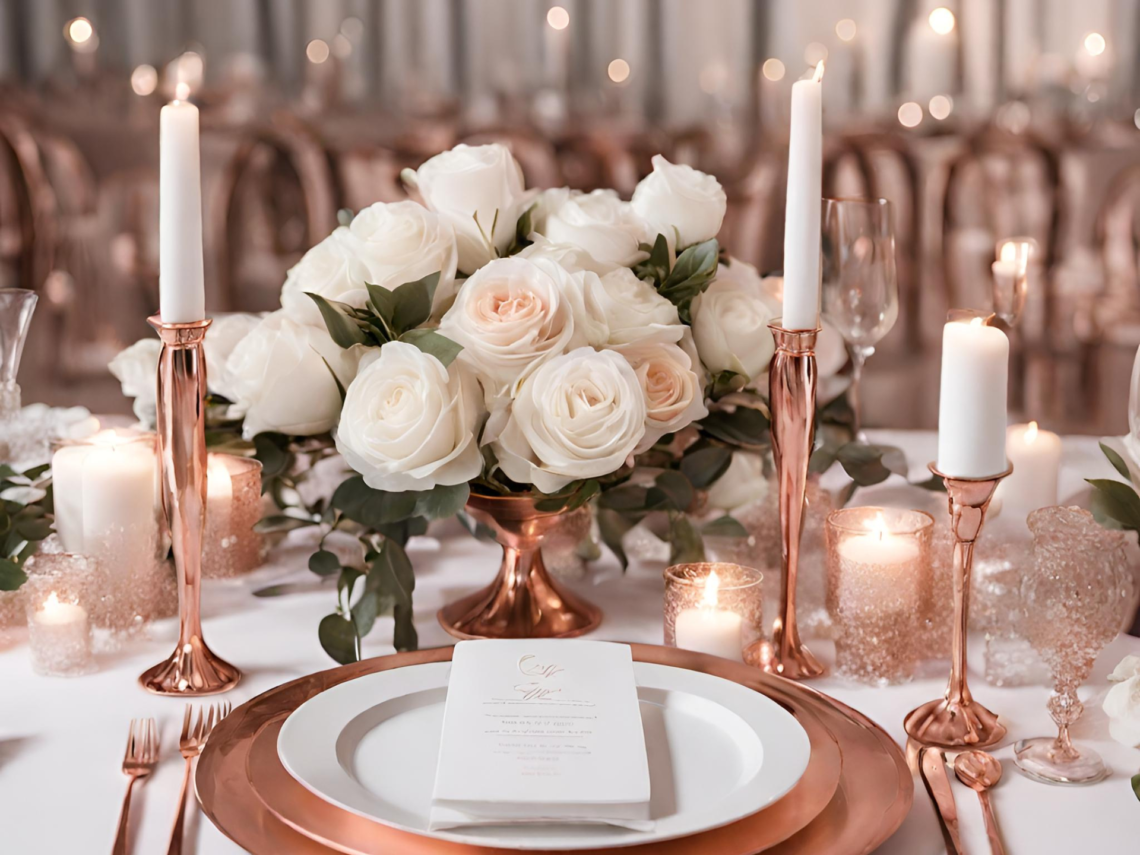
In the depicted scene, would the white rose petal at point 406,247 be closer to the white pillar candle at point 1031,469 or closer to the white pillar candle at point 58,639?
the white pillar candle at point 58,639

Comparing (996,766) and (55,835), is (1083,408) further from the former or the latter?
(55,835)

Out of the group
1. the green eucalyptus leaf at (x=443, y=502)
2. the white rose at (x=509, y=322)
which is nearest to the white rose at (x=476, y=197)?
the white rose at (x=509, y=322)

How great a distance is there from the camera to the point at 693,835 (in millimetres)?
611

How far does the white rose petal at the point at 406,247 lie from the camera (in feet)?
3.06

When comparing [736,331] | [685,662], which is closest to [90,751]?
[685,662]

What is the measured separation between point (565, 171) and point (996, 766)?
3.05m

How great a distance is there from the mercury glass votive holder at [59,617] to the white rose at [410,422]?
0.23 metres

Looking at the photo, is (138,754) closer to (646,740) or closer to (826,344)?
(646,740)

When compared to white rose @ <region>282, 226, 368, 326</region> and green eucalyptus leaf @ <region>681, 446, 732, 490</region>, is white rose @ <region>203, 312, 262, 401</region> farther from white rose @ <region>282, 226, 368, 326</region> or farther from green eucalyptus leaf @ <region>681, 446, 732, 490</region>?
green eucalyptus leaf @ <region>681, 446, 732, 490</region>

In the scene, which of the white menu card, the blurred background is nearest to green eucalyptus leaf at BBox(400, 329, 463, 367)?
the white menu card

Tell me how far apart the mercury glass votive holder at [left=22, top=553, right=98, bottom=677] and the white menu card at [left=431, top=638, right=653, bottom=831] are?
1.02 ft

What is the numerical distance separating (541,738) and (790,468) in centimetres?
32

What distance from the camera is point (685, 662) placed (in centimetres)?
83

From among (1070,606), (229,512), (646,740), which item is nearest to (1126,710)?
(1070,606)
